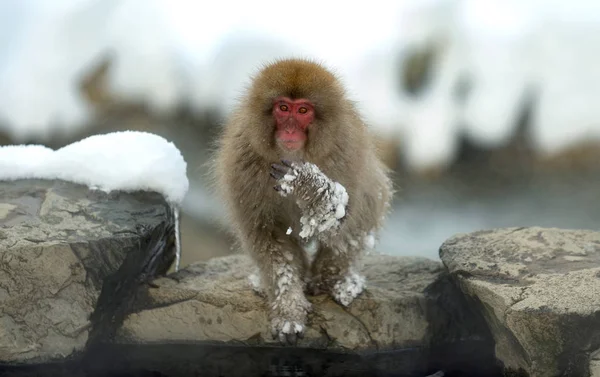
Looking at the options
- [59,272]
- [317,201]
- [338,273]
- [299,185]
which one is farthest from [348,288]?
[59,272]

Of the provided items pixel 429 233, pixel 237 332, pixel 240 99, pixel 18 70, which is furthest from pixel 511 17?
pixel 18 70

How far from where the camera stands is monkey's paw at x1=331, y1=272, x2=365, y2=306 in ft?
13.3

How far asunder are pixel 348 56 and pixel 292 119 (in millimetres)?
2868

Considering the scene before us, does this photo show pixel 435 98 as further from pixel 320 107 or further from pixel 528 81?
pixel 320 107

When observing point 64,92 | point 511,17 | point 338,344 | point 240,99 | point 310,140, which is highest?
point 511,17

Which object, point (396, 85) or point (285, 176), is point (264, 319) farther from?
point (396, 85)

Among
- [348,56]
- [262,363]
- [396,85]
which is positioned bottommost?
[262,363]

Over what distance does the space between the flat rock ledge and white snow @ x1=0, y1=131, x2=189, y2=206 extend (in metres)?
0.59

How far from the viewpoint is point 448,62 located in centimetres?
616

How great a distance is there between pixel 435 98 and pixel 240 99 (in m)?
2.60

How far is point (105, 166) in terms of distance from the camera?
4.33 metres

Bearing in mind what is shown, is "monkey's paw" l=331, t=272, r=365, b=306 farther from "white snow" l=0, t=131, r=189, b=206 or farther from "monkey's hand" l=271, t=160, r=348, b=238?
"white snow" l=0, t=131, r=189, b=206

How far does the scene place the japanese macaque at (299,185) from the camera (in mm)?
3521

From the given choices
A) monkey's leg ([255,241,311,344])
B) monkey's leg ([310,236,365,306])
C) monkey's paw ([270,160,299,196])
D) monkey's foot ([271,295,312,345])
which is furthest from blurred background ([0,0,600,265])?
monkey's paw ([270,160,299,196])
